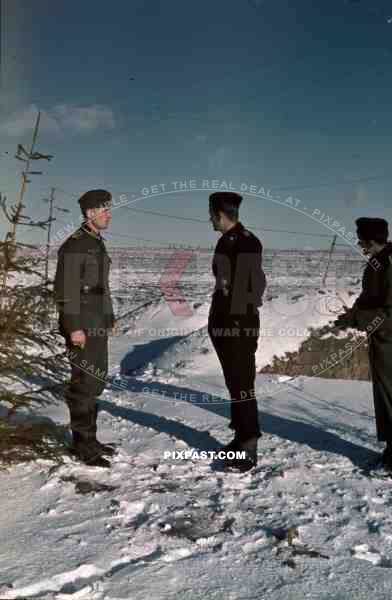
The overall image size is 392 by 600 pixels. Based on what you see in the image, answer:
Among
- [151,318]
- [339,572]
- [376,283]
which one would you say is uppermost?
[376,283]

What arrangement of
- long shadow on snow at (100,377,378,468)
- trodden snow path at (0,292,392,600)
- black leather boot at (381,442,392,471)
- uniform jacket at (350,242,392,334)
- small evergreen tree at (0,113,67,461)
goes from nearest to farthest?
trodden snow path at (0,292,392,600) → small evergreen tree at (0,113,67,461) → uniform jacket at (350,242,392,334) → black leather boot at (381,442,392,471) → long shadow on snow at (100,377,378,468)

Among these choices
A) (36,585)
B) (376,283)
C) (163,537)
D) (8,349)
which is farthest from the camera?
(376,283)

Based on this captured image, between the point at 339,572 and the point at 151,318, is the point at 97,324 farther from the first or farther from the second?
the point at 151,318

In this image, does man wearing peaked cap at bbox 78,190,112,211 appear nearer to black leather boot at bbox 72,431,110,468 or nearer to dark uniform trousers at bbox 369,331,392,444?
black leather boot at bbox 72,431,110,468

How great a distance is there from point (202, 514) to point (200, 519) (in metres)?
0.07

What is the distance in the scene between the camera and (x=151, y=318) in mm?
11398

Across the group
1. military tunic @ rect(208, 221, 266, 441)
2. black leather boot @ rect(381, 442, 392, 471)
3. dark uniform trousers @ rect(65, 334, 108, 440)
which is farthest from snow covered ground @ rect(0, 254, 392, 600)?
military tunic @ rect(208, 221, 266, 441)

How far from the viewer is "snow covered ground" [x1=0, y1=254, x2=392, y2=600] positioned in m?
2.54

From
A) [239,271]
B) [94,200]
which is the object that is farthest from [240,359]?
[94,200]

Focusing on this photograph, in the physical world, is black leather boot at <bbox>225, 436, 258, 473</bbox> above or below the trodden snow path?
above

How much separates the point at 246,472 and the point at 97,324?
1.62 metres

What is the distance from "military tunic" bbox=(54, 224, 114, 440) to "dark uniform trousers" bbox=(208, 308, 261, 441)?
0.91 m

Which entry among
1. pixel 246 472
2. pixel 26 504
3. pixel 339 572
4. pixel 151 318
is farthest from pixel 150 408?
pixel 151 318

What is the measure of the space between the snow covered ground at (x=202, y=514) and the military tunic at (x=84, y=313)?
505 millimetres
